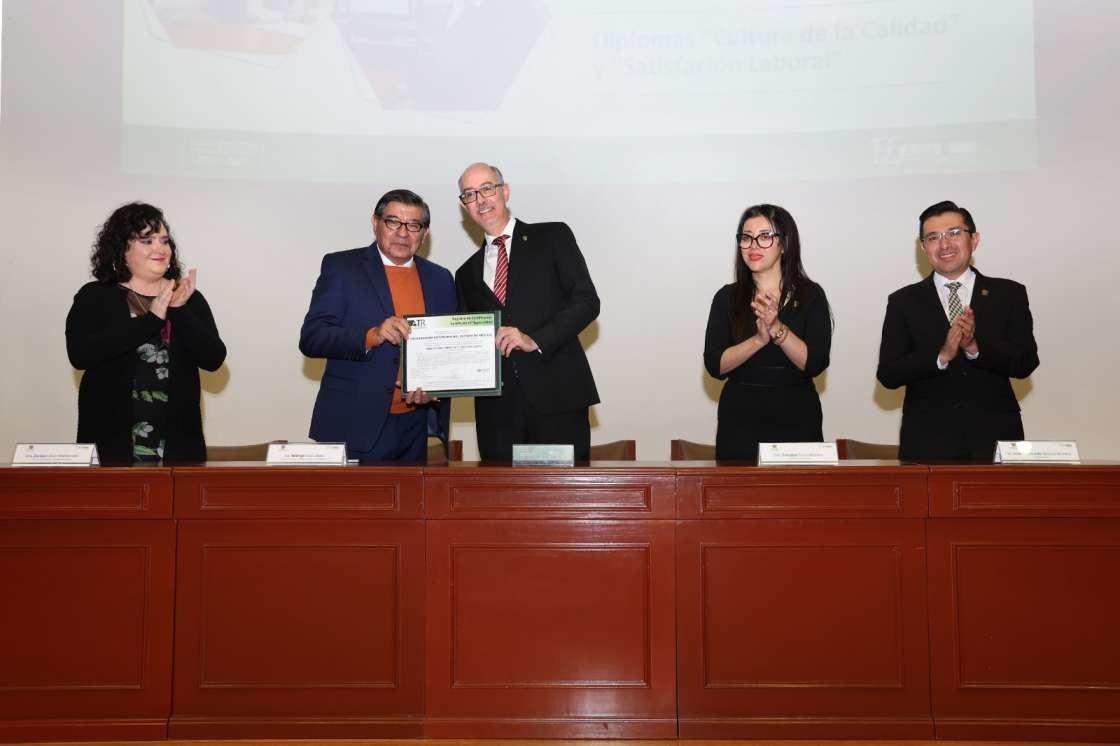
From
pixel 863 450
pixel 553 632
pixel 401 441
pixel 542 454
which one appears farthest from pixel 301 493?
pixel 863 450

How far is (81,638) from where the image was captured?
2551 mm

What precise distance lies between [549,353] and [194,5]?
299 centimetres

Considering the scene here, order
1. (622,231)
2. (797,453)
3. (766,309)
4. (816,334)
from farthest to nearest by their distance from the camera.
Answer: (622,231)
(816,334)
(766,309)
(797,453)

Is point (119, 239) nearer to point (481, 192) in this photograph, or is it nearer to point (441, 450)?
→ point (481, 192)

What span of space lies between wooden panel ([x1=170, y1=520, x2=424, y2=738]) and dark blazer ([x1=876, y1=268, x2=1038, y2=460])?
5.47ft

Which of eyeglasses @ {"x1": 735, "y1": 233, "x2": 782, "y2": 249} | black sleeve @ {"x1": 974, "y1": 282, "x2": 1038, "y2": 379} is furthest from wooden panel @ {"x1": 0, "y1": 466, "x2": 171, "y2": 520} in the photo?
black sleeve @ {"x1": 974, "y1": 282, "x2": 1038, "y2": 379}

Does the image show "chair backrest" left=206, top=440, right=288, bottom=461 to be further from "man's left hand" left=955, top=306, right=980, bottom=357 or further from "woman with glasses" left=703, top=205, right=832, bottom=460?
"man's left hand" left=955, top=306, right=980, bottom=357

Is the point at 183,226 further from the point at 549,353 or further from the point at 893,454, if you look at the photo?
the point at 893,454

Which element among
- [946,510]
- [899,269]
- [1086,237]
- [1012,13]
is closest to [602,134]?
[899,269]

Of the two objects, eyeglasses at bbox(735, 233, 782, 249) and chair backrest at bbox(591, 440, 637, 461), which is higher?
eyeglasses at bbox(735, 233, 782, 249)

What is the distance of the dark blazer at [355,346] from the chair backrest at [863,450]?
6.91ft

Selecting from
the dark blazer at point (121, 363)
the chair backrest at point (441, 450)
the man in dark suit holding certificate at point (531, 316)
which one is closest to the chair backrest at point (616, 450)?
the chair backrest at point (441, 450)

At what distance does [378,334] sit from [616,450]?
1730 mm

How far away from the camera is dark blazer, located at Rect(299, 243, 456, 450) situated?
309 centimetres
